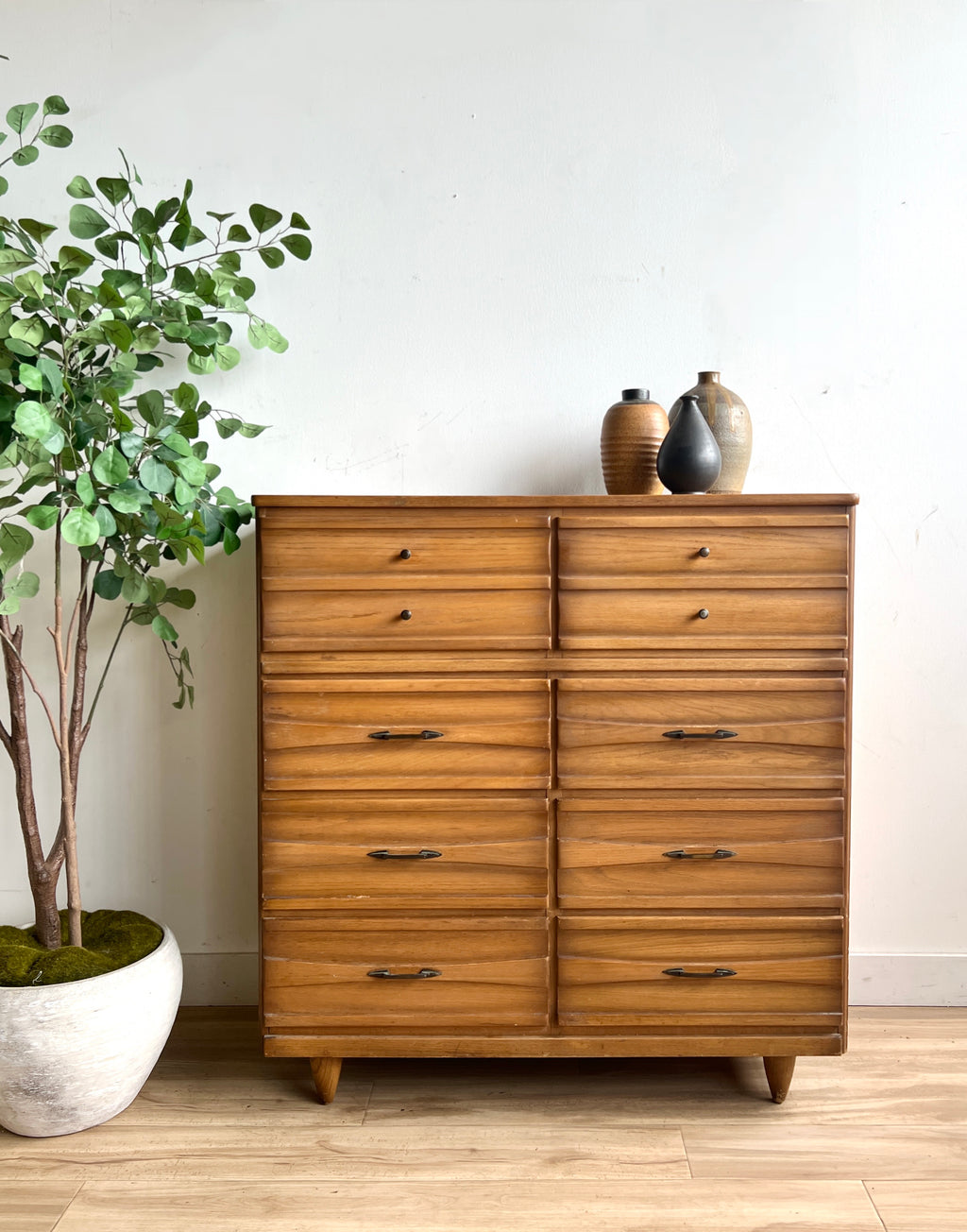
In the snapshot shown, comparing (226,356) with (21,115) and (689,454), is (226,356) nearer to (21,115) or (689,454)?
(21,115)

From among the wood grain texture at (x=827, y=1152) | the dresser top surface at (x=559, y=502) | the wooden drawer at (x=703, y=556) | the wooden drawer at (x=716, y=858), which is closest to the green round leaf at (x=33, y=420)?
the dresser top surface at (x=559, y=502)

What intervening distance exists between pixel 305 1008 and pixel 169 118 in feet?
6.06

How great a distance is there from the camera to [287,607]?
1651 mm

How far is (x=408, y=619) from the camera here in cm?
166

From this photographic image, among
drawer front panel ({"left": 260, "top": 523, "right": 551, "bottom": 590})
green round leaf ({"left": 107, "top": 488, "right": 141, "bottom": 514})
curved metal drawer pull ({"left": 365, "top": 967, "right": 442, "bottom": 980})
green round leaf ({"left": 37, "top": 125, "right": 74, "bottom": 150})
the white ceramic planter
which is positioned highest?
green round leaf ({"left": 37, "top": 125, "right": 74, "bottom": 150})

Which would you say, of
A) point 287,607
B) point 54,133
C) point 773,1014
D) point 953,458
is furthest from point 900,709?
point 54,133

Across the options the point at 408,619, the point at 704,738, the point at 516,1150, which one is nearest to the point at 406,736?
the point at 408,619

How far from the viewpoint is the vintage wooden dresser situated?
1.65 meters

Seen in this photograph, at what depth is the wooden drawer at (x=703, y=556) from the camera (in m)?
1.65

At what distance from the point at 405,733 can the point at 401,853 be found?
8.4 inches

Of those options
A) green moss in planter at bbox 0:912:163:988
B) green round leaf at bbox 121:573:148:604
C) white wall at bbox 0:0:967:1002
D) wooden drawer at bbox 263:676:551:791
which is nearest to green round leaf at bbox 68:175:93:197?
white wall at bbox 0:0:967:1002

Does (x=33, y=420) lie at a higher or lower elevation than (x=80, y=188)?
lower

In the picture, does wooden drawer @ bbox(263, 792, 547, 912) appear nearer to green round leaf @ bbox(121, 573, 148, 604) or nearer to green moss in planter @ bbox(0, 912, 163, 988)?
green moss in planter @ bbox(0, 912, 163, 988)

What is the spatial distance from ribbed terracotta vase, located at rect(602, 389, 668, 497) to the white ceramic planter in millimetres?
1280
